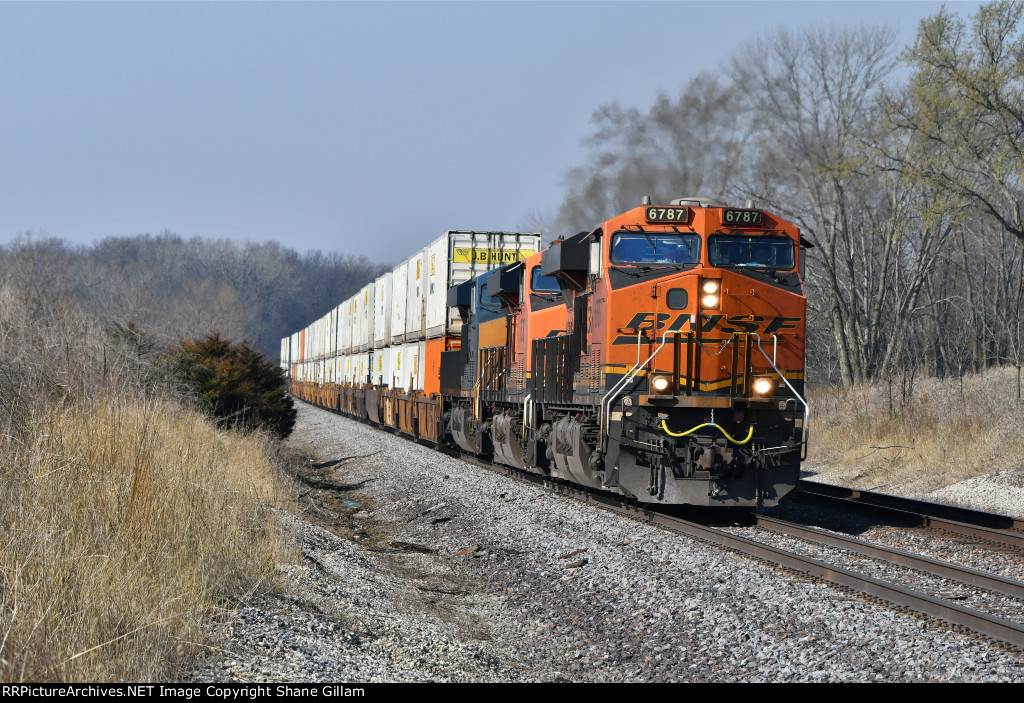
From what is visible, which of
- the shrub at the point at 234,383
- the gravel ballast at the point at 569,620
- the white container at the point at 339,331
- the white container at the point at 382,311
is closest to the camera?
the gravel ballast at the point at 569,620

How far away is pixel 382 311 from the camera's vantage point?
3077 centimetres

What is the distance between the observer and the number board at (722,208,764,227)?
1102 cm

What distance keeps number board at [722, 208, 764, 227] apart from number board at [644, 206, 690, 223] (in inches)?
18.0

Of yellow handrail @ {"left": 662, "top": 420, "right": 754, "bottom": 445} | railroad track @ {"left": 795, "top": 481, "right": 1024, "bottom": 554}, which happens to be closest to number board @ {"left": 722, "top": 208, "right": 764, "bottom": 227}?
yellow handrail @ {"left": 662, "top": 420, "right": 754, "bottom": 445}

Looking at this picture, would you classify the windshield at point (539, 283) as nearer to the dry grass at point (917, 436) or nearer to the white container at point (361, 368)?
the dry grass at point (917, 436)

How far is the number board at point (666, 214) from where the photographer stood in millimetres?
11023

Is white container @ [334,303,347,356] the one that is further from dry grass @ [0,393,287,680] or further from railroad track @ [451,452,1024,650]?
dry grass @ [0,393,287,680]

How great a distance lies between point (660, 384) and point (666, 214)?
204 cm

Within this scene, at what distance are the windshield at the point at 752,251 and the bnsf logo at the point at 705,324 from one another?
667 mm

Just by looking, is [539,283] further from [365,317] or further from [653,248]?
[365,317]

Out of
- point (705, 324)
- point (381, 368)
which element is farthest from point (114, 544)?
point (381, 368)

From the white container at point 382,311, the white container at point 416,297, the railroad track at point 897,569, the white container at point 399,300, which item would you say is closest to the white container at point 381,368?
the white container at point 382,311

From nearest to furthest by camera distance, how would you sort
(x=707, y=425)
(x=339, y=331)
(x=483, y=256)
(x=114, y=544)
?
(x=114, y=544)
(x=707, y=425)
(x=483, y=256)
(x=339, y=331)
